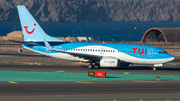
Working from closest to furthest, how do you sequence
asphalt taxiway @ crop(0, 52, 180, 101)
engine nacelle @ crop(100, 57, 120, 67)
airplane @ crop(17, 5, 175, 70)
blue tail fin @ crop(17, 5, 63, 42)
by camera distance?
asphalt taxiway @ crop(0, 52, 180, 101) → engine nacelle @ crop(100, 57, 120, 67) → airplane @ crop(17, 5, 175, 70) → blue tail fin @ crop(17, 5, 63, 42)

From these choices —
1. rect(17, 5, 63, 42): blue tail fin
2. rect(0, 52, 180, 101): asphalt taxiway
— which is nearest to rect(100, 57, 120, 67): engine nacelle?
rect(0, 52, 180, 101): asphalt taxiway

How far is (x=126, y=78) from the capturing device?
32.6 m

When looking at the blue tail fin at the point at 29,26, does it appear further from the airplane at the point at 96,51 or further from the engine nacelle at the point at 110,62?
the engine nacelle at the point at 110,62

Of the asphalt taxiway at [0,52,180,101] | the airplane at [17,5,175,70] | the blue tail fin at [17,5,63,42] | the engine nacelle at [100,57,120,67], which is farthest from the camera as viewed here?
the blue tail fin at [17,5,63,42]

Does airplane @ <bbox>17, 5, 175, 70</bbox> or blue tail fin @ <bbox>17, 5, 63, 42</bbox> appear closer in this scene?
airplane @ <bbox>17, 5, 175, 70</bbox>

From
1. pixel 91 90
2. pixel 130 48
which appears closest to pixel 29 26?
pixel 130 48

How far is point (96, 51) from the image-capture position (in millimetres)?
40062

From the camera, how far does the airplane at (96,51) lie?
38719mm

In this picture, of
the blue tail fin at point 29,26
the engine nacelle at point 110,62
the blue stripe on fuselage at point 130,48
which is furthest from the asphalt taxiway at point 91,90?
the blue tail fin at point 29,26

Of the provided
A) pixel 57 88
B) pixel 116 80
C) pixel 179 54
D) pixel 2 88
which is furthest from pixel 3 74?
pixel 179 54

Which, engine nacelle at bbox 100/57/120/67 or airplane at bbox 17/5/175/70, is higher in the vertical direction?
airplane at bbox 17/5/175/70

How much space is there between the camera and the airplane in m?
38.7

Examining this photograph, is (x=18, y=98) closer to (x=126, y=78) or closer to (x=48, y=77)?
(x=48, y=77)

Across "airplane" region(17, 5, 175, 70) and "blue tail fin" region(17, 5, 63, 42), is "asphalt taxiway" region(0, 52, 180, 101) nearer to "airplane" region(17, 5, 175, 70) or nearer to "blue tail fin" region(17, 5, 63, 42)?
"airplane" region(17, 5, 175, 70)
